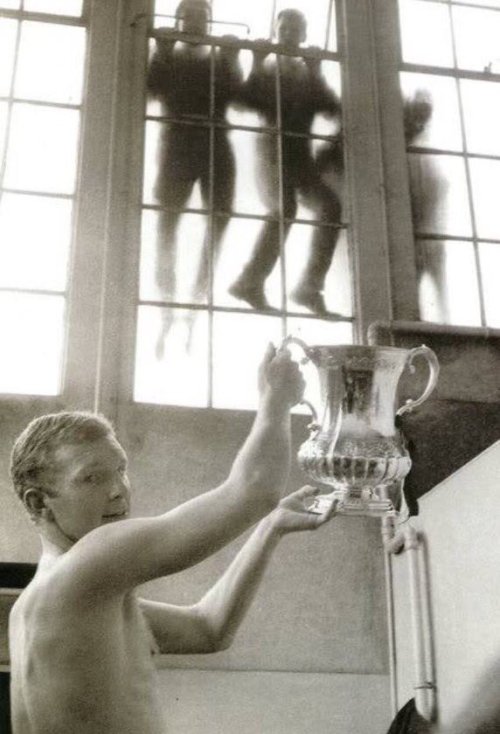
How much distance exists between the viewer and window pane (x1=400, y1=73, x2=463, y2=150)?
13.7 feet

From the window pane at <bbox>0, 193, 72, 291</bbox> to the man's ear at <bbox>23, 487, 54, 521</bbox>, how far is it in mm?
2396

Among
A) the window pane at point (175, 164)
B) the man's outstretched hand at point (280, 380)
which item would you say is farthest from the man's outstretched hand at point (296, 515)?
the window pane at point (175, 164)

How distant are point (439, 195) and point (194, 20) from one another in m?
1.38

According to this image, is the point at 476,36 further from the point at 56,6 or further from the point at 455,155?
the point at 56,6

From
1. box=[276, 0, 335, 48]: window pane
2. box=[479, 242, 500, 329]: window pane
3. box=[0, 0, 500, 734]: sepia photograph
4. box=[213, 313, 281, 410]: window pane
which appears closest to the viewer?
box=[0, 0, 500, 734]: sepia photograph

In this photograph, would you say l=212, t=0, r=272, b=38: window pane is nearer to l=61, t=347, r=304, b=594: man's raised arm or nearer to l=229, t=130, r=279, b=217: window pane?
l=229, t=130, r=279, b=217: window pane

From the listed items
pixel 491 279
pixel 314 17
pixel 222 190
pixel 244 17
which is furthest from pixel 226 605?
pixel 314 17

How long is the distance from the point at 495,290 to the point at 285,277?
0.93m

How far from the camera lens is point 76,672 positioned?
3.86 ft

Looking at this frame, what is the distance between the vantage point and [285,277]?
149 inches

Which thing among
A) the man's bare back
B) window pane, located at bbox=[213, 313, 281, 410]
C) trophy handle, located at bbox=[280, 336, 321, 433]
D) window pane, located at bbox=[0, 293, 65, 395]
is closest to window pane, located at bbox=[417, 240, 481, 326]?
window pane, located at bbox=[213, 313, 281, 410]

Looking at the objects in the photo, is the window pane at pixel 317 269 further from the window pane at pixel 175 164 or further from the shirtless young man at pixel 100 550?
the shirtless young man at pixel 100 550

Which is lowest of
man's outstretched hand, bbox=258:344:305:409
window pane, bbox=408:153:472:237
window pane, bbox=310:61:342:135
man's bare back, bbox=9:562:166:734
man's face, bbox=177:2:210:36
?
man's bare back, bbox=9:562:166:734

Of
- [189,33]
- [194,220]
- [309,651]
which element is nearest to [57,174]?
[194,220]
